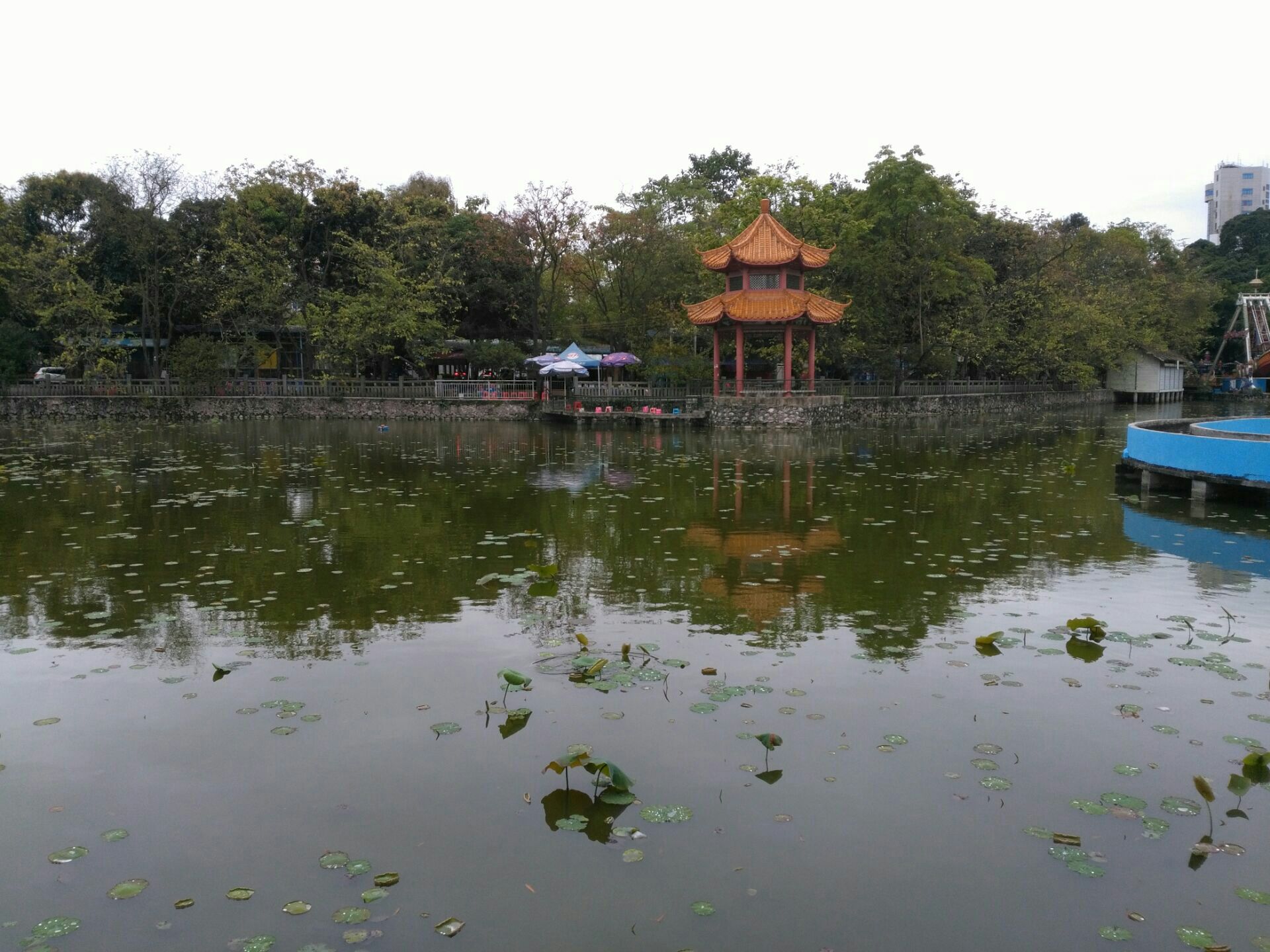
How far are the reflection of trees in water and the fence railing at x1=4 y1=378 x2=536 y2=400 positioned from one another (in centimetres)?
1985

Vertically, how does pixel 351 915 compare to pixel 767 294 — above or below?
below

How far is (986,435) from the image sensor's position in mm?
31547

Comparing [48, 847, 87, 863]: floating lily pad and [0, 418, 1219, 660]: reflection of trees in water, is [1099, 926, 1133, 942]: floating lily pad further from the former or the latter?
[48, 847, 87, 863]: floating lily pad

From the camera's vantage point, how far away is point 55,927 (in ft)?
12.3

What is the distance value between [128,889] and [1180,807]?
16.5ft

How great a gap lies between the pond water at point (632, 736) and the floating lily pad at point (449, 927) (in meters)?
0.10

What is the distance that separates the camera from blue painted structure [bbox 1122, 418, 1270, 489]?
14.0 m

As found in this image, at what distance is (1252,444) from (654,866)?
13.7m

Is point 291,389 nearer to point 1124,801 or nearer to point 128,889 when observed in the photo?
point 128,889

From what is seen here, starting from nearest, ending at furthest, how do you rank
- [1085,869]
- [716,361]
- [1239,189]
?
1. [1085,869]
2. [716,361]
3. [1239,189]

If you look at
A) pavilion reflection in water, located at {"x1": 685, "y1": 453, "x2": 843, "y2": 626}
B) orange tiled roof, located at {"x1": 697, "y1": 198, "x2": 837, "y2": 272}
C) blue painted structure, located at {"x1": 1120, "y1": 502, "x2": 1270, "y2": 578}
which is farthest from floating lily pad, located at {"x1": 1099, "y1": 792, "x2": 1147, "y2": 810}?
orange tiled roof, located at {"x1": 697, "y1": 198, "x2": 837, "y2": 272}

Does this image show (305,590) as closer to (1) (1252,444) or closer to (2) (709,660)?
(2) (709,660)

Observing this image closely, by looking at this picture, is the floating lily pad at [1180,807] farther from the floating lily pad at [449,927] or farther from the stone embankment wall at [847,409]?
the stone embankment wall at [847,409]

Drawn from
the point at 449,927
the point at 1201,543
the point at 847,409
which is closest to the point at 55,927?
the point at 449,927
